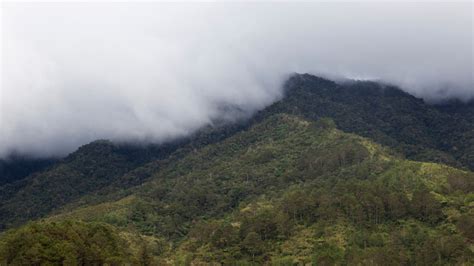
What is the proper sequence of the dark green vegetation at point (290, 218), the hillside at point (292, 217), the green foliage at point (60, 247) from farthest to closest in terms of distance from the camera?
the hillside at point (292, 217) < the dark green vegetation at point (290, 218) < the green foliage at point (60, 247)

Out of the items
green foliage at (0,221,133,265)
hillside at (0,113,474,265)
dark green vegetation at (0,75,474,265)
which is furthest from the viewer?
hillside at (0,113,474,265)

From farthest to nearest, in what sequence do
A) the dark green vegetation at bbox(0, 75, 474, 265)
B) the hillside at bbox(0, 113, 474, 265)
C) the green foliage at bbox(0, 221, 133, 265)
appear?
the hillside at bbox(0, 113, 474, 265) < the dark green vegetation at bbox(0, 75, 474, 265) < the green foliage at bbox(0, 221, 133, 265)

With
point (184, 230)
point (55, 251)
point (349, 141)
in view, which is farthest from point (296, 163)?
point (55, 251)

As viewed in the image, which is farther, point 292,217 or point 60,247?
point 292,217

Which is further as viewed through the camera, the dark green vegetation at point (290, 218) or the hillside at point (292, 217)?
the hillside at point (292, 217)

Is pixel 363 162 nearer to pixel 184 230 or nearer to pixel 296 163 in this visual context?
pixel 296 163

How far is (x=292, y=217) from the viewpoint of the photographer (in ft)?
347

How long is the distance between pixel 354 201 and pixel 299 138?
6812 cm

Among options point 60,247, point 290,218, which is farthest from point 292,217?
point 60,247

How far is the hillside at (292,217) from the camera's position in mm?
81375

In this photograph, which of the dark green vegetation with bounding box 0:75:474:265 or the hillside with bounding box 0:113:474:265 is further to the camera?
the hillside with bounding box 0:113:474:265

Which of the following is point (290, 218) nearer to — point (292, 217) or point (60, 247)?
point (292, 217)

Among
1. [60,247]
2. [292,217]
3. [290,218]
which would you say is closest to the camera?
[60,247]

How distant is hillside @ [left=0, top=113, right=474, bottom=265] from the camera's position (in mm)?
81375
